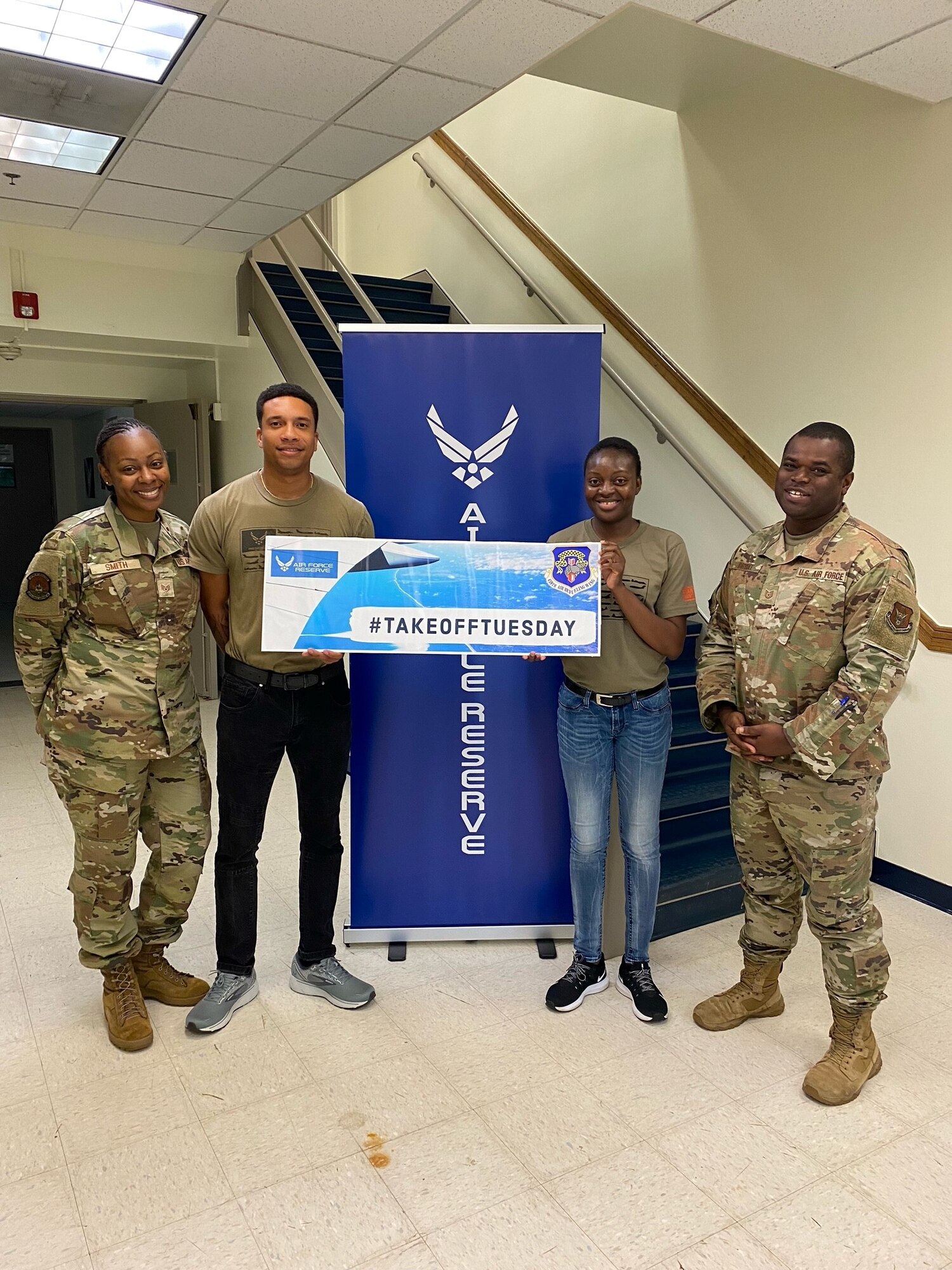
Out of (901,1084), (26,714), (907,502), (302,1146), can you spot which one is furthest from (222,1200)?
(26,714)

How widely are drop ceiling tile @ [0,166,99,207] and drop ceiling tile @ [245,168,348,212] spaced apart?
2.42ft

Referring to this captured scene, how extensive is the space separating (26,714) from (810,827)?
18.5 ft

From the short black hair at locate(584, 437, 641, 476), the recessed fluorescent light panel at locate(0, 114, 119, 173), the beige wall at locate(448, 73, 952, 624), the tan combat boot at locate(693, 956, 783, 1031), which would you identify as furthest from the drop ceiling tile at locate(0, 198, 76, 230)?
the tan combat boot at locate(693, 956, 783, 1031)

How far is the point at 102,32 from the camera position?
9.42ft

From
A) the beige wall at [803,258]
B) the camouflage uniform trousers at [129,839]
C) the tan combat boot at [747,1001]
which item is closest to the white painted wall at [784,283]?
the beige wall at [803,258]

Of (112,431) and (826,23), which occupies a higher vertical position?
(826,23)

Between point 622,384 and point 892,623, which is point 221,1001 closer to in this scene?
point 892,623

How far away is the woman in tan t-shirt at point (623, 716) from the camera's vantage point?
2.31 m

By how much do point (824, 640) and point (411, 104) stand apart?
2.65m

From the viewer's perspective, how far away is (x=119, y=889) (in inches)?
92.8

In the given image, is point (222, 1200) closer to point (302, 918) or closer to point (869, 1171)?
point (302, 918)

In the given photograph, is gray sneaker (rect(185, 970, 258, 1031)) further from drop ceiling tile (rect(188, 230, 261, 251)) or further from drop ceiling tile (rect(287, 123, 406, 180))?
drop ceiling tile (rect(188, 230, 261, 251))

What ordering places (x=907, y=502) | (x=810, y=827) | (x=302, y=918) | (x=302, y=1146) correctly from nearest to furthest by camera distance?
(x=302, y=1146) < (x=810, y=827) < (x=302, y=918) < (x=907, y=502)

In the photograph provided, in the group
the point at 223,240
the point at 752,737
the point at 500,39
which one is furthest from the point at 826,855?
the point at 223,240
